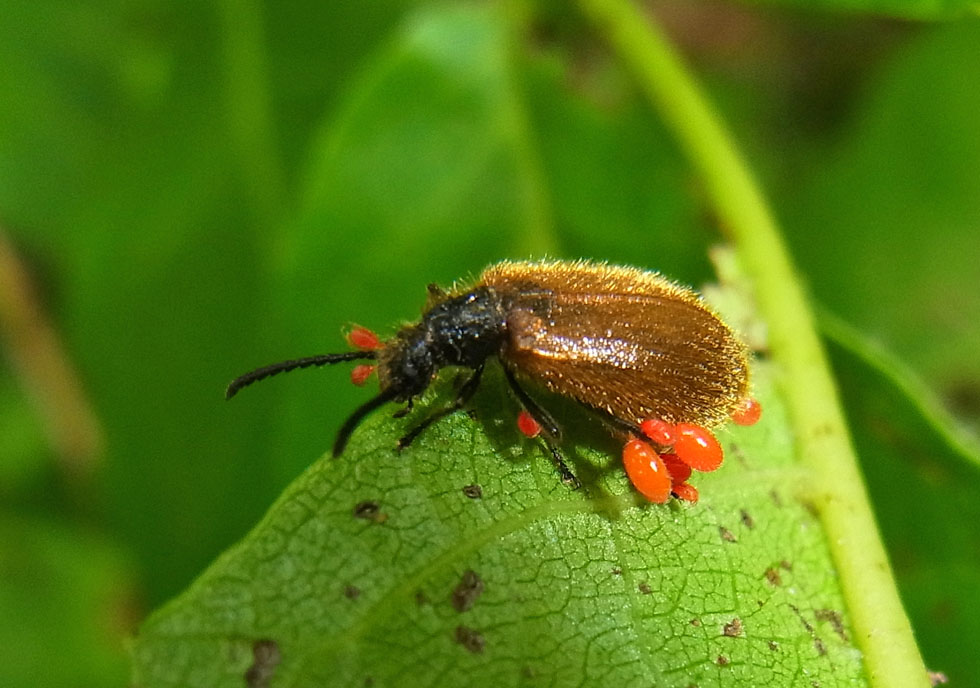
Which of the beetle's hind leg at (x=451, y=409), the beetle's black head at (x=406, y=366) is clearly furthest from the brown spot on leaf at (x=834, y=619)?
the beetle's black head at (x=406, y=366)

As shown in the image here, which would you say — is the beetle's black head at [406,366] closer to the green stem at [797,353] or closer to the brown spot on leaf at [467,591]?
the brown spot on leaf at [467,591]

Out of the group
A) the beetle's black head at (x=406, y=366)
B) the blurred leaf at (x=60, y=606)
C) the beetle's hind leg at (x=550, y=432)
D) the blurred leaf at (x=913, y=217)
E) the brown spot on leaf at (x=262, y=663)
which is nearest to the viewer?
the brown spot on leaf at (x=262, y=663)

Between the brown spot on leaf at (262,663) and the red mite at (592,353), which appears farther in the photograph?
the red mite at (592,353)

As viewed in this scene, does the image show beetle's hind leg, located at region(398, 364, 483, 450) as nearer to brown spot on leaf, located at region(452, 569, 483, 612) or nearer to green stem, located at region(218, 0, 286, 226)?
brown spot on leaf, located at region(452, 569, 483, 612)

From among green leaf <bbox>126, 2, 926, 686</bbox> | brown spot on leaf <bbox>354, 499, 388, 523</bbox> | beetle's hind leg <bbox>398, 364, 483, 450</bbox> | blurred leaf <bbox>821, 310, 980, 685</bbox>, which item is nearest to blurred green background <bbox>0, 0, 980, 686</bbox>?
blurred leaf <bbox>821, 310, 980, 685</bbox>

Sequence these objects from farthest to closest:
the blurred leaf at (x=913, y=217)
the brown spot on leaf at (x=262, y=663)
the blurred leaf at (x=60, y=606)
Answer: the blurred leaf at (x=60, y=606) < the blurred leaf at (x=913, y=217) < the brown spot on leaf at (x=262, y=663)

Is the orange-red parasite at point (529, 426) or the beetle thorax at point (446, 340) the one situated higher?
the beetle thorax at point (446, 340)

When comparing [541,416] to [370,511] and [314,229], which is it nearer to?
[370,511]

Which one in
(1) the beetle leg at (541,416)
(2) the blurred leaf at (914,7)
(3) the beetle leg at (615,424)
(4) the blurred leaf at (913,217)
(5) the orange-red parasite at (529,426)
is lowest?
(5) the orange-red parasite at (529,426)
